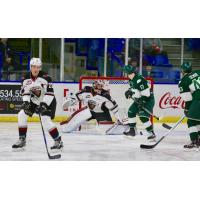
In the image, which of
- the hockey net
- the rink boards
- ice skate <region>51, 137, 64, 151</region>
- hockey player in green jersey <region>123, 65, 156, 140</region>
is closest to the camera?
ice skate <region>51, 137, 64, 151</region>

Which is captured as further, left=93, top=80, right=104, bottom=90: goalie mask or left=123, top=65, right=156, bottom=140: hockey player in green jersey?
left=93, top=80, right=104, bottom=90: goalie mask

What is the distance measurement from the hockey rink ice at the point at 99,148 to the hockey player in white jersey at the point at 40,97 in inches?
13.3

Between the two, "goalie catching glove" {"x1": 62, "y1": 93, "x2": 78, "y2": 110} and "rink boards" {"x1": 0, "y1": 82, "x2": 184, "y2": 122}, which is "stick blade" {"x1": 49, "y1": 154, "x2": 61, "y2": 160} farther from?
"rink boards" {"x1": 0, "y1": 82, "x2": 184, "y2": 122}

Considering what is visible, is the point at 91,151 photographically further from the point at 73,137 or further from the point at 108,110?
the point at 108,110

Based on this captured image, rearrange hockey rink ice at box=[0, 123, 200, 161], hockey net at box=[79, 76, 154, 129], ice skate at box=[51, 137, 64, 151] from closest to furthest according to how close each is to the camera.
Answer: hockey rink ice at box=[0, 123, 200, 161], ice skate at box=[51, 137, 64, 151], hockey net at box=[79, 76, 154, 129]

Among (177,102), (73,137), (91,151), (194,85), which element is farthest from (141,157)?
(177,102)

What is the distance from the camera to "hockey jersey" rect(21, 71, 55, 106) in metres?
6.00

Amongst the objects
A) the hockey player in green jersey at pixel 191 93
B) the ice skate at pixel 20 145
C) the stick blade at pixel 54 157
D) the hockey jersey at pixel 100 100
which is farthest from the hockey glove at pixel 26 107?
the hockey jersey at pixel 100 100

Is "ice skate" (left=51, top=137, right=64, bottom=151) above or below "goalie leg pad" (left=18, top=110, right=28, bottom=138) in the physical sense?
below

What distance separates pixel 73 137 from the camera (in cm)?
759

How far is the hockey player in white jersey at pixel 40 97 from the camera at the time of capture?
599 cm

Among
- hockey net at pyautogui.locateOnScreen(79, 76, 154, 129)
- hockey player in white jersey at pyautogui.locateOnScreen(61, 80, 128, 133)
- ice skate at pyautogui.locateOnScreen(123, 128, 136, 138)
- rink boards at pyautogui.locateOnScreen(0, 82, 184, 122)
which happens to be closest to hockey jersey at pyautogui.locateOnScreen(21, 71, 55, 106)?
ice skate at pyautogui.locateOnScreen(123, 128, 136, 138)

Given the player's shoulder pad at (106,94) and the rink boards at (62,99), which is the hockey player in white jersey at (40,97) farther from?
the rink boards at (62,99)

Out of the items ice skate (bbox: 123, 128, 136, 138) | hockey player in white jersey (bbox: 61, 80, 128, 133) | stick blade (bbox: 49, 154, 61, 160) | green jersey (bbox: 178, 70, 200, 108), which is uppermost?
green jersey (bbox: 178, 70, 200, 108)
